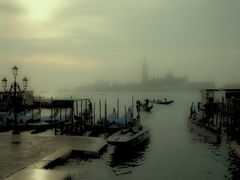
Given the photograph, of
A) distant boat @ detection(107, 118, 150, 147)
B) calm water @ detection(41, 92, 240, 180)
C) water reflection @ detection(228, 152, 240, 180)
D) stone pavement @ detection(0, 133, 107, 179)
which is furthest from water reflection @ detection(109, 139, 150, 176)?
water reflection @ detection(228, 152, 240, 180)

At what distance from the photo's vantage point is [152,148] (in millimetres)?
36469

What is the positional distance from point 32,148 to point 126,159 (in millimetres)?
8135

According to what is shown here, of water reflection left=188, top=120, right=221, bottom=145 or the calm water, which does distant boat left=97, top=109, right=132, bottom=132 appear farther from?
water reflection left=188, top=120, right=221, bottom=145

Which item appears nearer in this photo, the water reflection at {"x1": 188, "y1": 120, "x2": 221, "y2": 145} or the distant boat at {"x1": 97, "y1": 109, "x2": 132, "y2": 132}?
the water reflection at {"x1": 188, "y1": 120, "x2": 221, "y2": 145}

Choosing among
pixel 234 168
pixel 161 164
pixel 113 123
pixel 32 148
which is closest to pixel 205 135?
pixel 113 123

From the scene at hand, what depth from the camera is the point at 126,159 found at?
29312 mm

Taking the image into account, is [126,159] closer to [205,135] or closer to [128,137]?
[128,137]

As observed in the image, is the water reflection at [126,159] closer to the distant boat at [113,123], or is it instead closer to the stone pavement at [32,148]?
the stone pavement at [32,148]

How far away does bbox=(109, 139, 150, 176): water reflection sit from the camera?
2599cm

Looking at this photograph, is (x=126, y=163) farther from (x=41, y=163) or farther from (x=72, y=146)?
(x=41, y=163)

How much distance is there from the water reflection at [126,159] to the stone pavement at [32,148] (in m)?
1.71

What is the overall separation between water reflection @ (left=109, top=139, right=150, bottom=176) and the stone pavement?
1.71 meters

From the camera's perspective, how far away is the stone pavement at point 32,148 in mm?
20047

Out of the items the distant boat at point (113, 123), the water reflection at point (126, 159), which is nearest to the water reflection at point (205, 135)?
the water reflection at point (126, 159)
